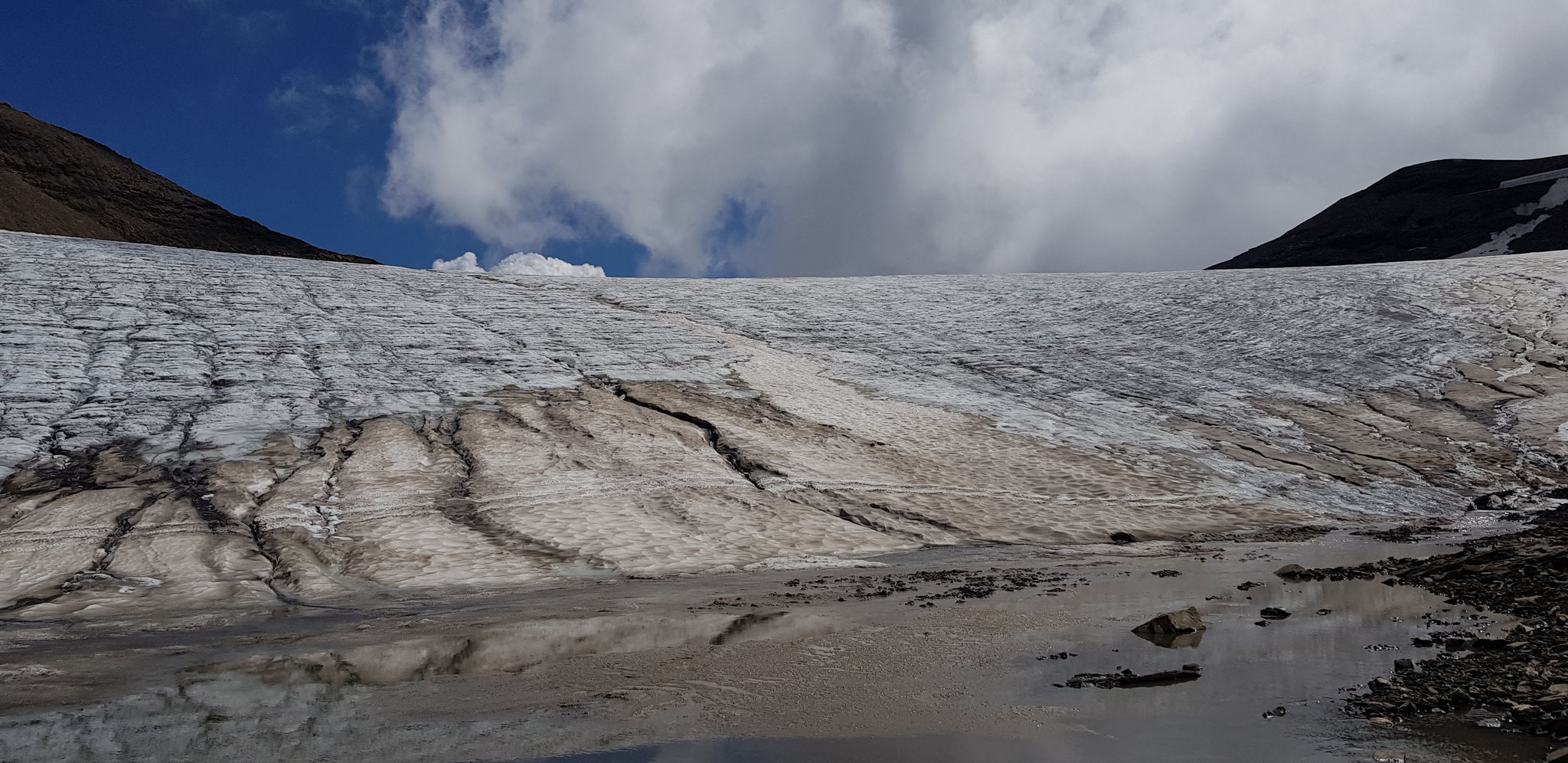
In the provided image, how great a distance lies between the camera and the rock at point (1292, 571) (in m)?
7.25

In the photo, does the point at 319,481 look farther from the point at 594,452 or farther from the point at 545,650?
the point at 545,650

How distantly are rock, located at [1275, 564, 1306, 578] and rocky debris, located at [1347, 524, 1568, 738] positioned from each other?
2.92ft

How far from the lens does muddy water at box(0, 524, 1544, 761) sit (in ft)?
11.9

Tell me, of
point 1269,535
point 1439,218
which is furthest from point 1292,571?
point 1439,218

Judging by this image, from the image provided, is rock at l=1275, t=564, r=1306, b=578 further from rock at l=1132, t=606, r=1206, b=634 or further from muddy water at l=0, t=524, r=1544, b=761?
rock at l=1132, t=606, r=1206, b=634

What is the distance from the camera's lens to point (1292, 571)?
24.0ft

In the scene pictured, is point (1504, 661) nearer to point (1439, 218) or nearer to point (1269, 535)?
point (1269, 535)

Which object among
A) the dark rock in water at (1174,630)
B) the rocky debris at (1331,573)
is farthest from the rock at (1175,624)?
the rocky debris at (1331,573)

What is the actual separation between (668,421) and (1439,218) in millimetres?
53906

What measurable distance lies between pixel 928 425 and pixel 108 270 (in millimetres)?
15704

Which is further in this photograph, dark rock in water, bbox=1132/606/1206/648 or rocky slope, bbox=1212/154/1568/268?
rocky slope, bbox=1212/154/1568/268

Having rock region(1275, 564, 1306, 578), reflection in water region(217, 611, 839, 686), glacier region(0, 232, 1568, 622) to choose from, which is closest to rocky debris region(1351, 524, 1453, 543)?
glacier region(0, 232, 1568, 622)

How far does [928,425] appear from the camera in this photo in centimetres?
1363

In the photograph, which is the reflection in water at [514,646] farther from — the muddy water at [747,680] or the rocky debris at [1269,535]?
the rocky debris at [1269,535]
